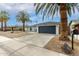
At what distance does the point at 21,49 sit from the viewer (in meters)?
1.84

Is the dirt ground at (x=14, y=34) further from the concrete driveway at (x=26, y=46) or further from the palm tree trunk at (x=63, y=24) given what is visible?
the palm tree trunk at (x=63, y=24)

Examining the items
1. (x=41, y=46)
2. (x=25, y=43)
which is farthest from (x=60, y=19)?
(x=25, y=43)

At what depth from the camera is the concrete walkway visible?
5.97 ft

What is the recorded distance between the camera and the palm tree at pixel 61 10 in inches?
71.7

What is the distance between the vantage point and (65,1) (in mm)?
1822

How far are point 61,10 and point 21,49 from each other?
0.68m

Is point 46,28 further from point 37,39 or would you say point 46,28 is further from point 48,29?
point 37,39

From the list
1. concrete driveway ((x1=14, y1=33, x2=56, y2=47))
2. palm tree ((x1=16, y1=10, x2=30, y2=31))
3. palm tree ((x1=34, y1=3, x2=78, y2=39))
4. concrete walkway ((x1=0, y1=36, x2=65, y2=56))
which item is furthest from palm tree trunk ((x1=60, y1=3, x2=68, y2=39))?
palm tree ((x1=16, y1=10, x2=30, y2=31))

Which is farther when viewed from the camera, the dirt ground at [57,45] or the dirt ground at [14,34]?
the dirt ground at [14,34]

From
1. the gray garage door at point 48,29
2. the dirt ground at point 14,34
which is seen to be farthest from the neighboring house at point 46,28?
the dirt ground at point 14,34

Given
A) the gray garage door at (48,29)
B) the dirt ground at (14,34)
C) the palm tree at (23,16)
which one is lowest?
the dirt ground at (14,34)

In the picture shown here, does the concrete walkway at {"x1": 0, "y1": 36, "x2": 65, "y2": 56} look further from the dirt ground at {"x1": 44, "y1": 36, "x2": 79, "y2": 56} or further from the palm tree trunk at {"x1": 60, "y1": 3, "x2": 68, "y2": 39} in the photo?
the palm tree trunk at {"x1": 60, "y1": 3, "x2": 68, "y2": 39}

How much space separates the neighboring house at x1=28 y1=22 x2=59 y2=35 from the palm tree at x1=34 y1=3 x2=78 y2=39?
0.07m

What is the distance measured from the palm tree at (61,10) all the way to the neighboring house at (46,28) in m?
0.07
